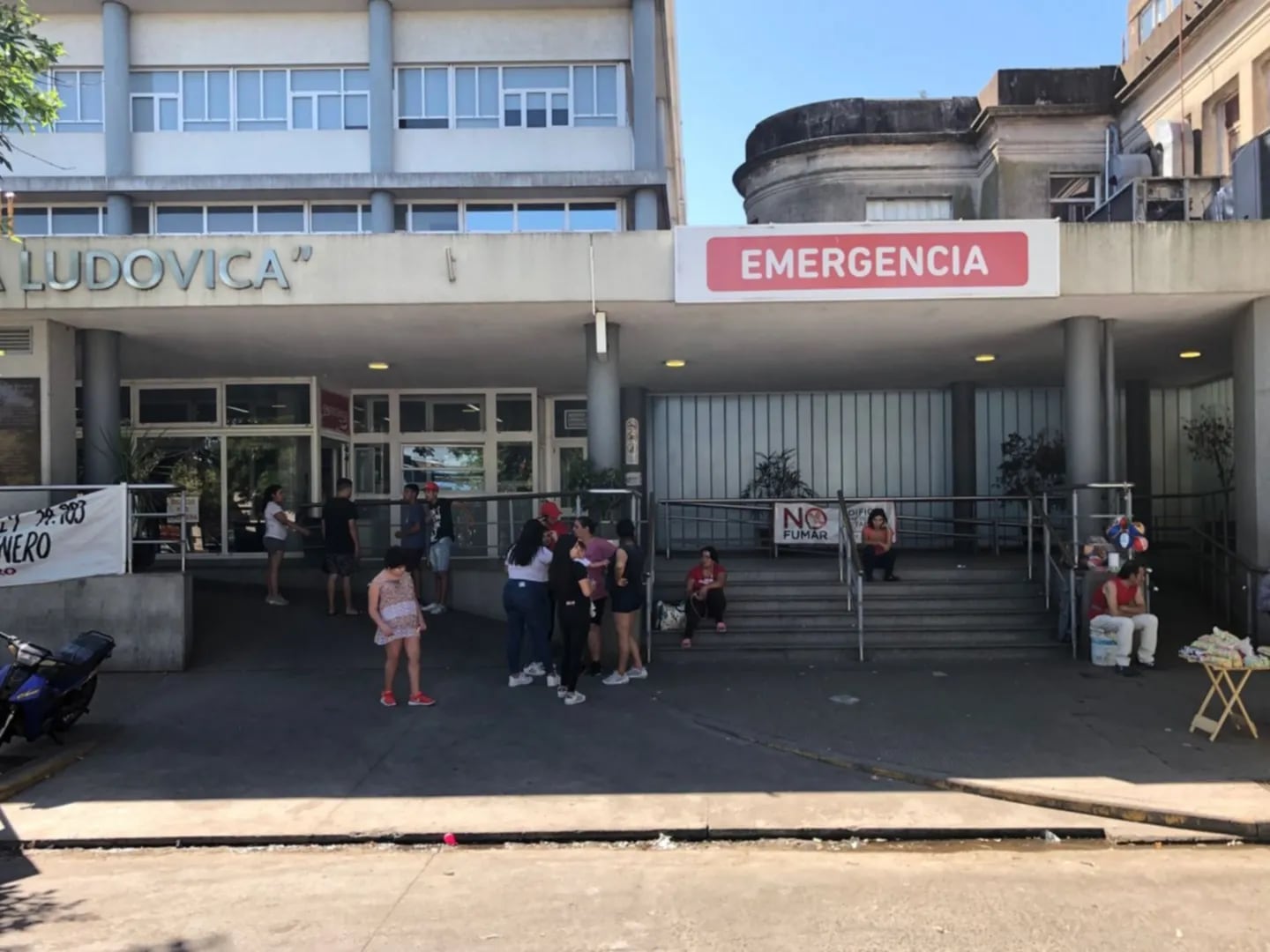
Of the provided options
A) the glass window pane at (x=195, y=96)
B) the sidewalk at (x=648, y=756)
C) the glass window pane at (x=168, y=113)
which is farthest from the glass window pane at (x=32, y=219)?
the sidewalk at (x=648, y=756)

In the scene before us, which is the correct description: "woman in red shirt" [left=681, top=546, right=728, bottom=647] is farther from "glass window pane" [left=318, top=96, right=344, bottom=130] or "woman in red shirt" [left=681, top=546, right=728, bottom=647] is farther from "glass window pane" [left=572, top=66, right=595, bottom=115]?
"glass window pane" [left=318, top=96, right=344, bottom=130]

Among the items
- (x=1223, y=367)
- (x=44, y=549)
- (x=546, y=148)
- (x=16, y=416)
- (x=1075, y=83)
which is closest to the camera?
(x=44, y=549)

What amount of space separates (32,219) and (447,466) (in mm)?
15542

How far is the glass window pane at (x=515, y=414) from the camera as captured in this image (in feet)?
58.1

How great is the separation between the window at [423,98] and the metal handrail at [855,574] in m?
17.2

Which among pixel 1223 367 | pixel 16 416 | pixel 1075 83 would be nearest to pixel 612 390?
pixel 16 416

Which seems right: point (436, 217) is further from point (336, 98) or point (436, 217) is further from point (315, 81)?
point (315, 81)

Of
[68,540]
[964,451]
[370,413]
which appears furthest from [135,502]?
[964,451]

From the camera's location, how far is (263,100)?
24.9 m

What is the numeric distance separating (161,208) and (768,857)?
25033 millimetres

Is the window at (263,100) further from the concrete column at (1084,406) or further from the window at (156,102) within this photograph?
the concrete column at (1084,406)

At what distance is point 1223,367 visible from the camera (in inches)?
614

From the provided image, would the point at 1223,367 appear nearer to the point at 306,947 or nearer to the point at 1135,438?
the point at 1135,438

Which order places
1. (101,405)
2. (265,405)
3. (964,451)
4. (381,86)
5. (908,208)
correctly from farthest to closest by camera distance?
(381,86), (908,208), (964,451), (265,405), (101,405)
